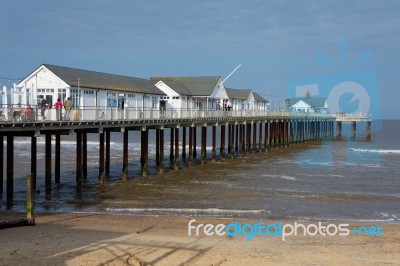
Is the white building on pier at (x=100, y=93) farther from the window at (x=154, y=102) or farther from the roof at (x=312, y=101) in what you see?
the roof at (x=312, y=101)

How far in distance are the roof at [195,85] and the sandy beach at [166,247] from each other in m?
25.0

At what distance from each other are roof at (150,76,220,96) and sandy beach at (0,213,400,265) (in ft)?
82.2

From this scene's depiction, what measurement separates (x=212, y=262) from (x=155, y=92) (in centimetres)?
2354

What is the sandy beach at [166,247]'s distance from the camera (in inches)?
464

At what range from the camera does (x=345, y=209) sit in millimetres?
20625

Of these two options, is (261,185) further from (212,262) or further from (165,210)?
(212,262)

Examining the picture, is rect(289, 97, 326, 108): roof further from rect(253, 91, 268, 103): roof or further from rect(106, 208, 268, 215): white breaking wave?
rect(106, 208, 268, 215): white breaking wave

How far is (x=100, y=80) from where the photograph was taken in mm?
28656

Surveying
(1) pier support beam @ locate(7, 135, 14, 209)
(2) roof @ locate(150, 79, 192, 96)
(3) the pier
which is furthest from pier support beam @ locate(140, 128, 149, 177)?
(2) roof @ locate(150, 79, 192, 96)

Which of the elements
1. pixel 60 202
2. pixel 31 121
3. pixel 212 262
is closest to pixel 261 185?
pixel 60 202

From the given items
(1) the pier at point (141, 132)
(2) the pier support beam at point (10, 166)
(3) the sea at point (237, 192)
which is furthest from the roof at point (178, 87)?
(2) the pier support beam at point (10, 166)

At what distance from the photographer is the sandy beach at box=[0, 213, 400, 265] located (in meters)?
11.8

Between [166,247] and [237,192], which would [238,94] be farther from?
[166,247]

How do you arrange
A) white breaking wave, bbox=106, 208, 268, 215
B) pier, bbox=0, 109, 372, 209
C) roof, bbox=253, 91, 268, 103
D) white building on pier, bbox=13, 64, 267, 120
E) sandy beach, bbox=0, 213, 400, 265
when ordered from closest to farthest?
sandy beach, bbox=0, 213, 400, 265, white breaking wave, bbox=106, 208, 268, 215, pier, bbox=0, 109, 372, 209, white building on pier, bbox=13, 64, 267, 120, roof, bbox=253, 91, 268, 103
